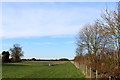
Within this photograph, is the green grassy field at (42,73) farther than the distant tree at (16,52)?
No

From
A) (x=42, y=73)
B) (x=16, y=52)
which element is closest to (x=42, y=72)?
(x=42, y=73)

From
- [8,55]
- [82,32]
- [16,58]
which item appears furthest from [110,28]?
[16,58]

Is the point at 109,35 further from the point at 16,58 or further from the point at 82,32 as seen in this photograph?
the point at 16,58

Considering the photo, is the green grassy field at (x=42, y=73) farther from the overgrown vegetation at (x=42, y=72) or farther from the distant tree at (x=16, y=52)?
the distant tree at (x=16, y=52)

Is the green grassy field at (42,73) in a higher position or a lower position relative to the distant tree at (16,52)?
lower

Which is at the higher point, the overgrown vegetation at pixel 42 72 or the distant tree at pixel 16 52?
the distant tree at pixel 16 52

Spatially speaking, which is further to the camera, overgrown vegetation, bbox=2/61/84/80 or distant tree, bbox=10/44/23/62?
distant tree, bbox=10/44/23/62

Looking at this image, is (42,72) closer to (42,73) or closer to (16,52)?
(42,73)

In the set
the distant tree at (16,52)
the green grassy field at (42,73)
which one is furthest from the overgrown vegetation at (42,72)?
the distant tree at (16,52)

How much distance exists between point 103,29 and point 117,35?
1.55 meters

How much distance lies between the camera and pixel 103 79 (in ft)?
56.9

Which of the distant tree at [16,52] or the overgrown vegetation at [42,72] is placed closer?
the overgrown vegetation at [42,72]

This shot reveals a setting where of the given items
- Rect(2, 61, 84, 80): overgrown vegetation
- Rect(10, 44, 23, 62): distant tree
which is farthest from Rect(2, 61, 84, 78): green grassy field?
Rect(10, 44, 23, 62): distant tree

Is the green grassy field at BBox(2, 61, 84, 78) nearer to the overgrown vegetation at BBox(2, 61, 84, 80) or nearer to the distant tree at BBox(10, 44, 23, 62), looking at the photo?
the overgrown vegetation at BBox(2, 61, 84, 80)
